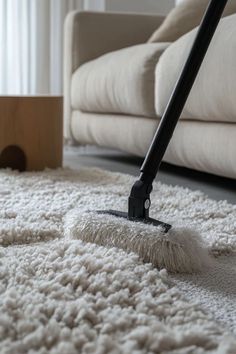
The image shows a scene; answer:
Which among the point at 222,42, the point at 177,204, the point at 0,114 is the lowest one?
the point at 177,204

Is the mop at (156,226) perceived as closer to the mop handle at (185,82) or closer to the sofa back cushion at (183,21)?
the mop handle at (185,82)

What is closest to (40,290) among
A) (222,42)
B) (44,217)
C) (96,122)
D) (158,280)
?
(158,280)

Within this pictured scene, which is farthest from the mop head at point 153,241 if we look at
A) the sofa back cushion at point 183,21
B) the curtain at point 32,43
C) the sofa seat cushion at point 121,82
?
the curtain at point 32,43

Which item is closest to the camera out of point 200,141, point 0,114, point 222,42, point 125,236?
point 125,236

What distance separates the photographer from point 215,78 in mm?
1518

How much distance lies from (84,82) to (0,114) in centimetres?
70

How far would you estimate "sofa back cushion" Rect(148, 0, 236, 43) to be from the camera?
97.3 inches

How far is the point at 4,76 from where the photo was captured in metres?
3.79

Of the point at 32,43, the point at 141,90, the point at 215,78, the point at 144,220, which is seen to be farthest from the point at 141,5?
the point at 144,220

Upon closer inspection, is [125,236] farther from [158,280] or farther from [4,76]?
[4,76]

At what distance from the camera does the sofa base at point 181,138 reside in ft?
5.24

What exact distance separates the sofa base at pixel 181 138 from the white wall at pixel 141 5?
4.90 ft

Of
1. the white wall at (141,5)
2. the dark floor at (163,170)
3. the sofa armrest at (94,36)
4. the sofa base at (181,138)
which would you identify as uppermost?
the white wall at (141,5)

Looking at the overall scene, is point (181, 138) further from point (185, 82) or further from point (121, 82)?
point (185, 82)
